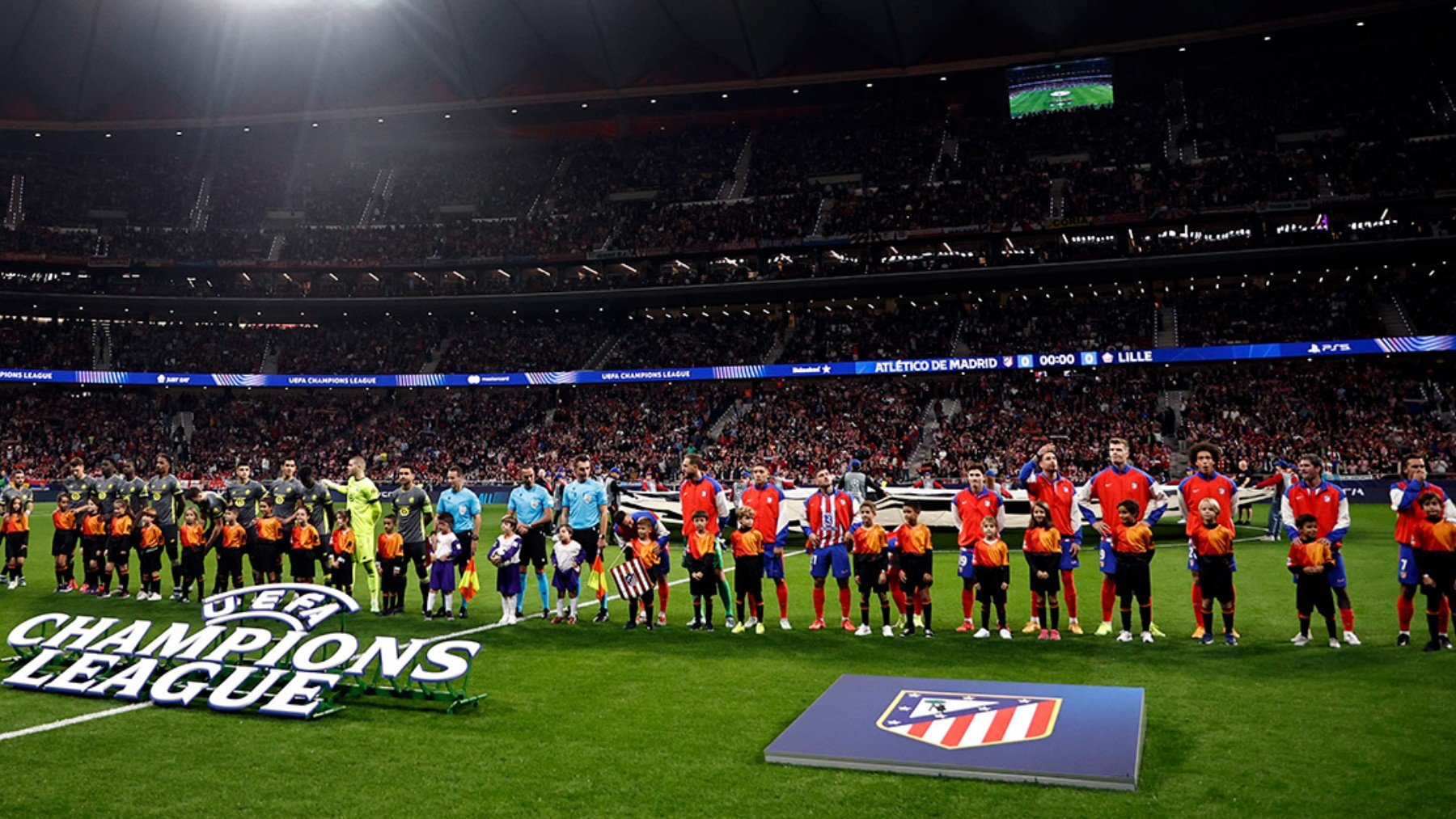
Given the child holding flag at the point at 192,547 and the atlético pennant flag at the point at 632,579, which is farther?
the child holding flag at the point at 192,547

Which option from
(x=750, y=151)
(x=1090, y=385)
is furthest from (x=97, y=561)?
(x=750, y=151)

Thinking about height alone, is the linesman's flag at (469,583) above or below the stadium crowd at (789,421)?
below

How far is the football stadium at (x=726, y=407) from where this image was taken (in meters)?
7.69

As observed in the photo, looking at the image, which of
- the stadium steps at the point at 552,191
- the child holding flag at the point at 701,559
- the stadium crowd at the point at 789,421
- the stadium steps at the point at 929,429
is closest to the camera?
the child holding flag at the point at 701,559

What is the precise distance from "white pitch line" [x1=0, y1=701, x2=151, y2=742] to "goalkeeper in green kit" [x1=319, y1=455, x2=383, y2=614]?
510 centimetres

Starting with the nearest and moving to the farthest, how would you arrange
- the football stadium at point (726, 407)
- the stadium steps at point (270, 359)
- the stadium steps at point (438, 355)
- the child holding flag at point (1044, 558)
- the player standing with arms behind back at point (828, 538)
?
the football stadium at point (726, 407) → the child holding flag at point (1044, 558) → the player standing with arms behind back at point (828, 538) → the stadium steps at point (438, 355) → the stadium steps at point (270, 359)

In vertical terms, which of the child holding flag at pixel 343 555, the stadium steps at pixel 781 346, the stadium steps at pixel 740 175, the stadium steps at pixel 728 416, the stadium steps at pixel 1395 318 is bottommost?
the child holding flag at pixel 343 555

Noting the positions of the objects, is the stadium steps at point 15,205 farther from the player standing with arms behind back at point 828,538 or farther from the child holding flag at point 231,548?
the player standing with arms behind back at point 828,538

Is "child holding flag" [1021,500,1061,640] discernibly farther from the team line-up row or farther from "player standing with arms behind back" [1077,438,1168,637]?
"player standing with arms behind back" [1077,438,1168,637]

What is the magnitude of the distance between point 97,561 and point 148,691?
8.28 m

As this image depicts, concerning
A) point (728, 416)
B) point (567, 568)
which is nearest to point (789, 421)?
point (728, 416)

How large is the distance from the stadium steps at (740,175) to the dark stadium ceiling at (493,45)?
5.83 metres

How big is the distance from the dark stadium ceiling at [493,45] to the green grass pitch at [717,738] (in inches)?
1314

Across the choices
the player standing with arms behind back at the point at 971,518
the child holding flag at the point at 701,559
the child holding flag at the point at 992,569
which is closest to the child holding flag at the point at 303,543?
the child holding flag at the point at 701,559
